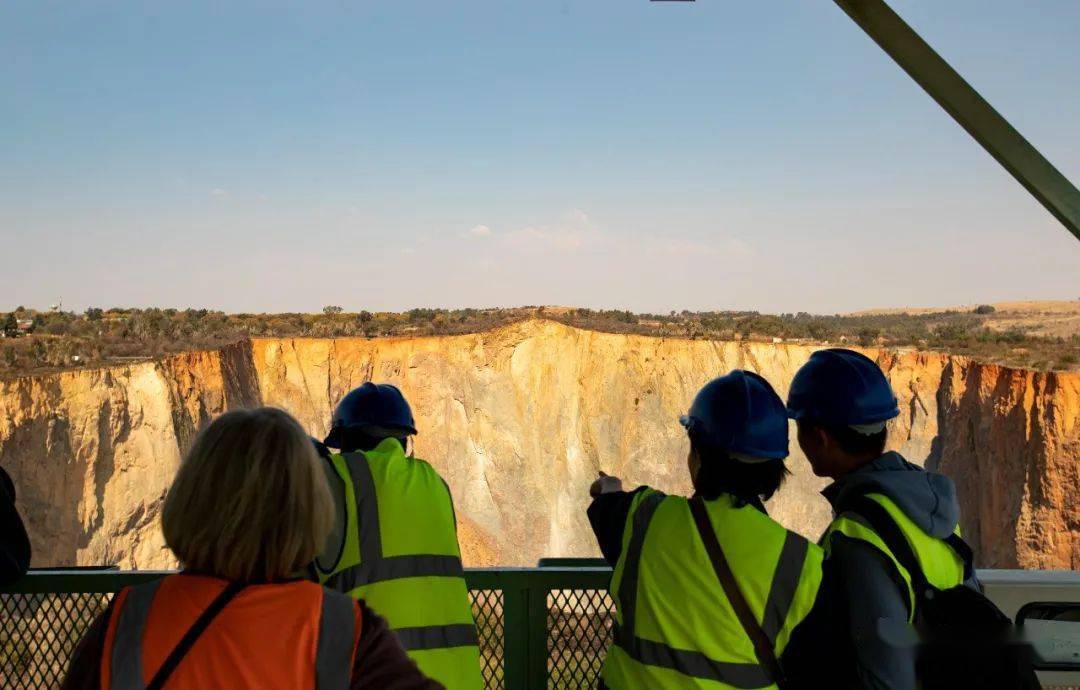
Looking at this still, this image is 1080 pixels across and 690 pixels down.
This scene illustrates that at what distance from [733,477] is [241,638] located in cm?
129

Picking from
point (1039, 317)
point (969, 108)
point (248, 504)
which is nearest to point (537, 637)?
point (248, 504)

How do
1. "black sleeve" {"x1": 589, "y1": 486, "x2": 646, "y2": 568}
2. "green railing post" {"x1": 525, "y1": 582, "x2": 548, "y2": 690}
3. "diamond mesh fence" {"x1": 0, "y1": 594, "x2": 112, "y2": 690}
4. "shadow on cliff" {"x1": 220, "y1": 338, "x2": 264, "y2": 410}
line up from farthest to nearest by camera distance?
"shadow on cliff" {"x1": 220, "y1": 338, "x2": 264, "y2": 410}
"diamond mesh fence" {"x1": 0, "y1": 594, "x2": 112, "y2": 690}
"green railing post" {"x1": 525, "y1": 582, "x2": 548, "y2": 690}
"black sleeve" {"x1": 589, "y1": 486, "x2": 646, "y2": 568}

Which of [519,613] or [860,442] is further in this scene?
[519,613]

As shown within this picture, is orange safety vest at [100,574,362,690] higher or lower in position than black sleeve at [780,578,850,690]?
higher

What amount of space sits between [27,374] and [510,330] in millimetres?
17331

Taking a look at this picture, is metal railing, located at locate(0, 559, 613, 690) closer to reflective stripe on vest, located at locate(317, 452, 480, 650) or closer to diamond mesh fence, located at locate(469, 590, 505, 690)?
A: diamond mesh fence, located at locate(469, 590, 505, 690)

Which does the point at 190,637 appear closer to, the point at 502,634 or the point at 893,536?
the point at 893,536

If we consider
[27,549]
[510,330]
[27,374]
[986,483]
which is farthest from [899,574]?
[510,330]

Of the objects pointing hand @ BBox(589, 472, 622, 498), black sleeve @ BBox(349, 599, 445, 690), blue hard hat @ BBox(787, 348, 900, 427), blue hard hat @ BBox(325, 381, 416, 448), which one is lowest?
black sleeve @ BBox(349, 599, 445, 690)

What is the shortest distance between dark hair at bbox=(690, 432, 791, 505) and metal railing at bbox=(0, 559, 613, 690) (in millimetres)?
918

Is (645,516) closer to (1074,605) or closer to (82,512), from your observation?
(1074,605)

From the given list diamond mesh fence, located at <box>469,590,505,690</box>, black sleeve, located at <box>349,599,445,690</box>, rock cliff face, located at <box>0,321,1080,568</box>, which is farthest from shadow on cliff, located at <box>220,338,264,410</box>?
black sleeve, located at <box>349,599,445,690</box>

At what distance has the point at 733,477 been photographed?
2.15 m

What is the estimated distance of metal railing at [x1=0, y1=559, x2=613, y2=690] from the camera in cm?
301
